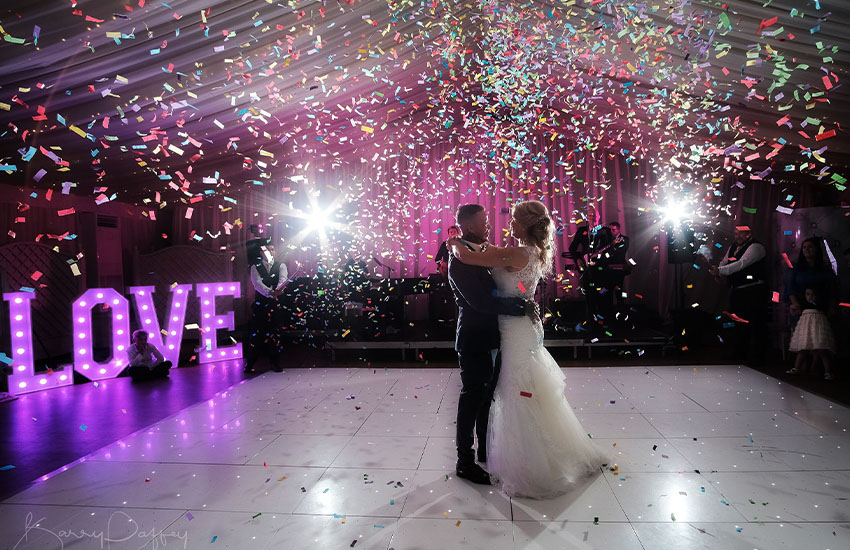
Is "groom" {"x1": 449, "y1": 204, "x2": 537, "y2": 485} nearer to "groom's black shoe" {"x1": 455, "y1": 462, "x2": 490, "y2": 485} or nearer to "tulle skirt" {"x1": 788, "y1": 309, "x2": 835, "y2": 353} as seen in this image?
"groom's black shoe" {"x1": 455, "y1": 462, "x2": 490, "y2": 485}

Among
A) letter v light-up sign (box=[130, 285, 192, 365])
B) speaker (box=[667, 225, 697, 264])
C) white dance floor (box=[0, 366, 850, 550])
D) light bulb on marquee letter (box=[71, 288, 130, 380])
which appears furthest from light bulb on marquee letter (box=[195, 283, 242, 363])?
speaker (box=[667, 225, 697, 264])

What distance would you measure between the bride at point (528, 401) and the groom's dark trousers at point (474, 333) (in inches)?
2.9

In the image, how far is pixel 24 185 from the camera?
6.63 meters

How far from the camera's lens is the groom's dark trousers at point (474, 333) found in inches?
108

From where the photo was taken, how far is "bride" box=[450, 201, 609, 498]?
8.65 feet

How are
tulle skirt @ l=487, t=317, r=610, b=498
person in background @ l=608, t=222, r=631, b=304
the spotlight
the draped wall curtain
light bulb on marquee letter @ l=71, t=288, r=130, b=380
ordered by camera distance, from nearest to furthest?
tulle skirt @ l=487, t=317, r=610, b=498 < light bulb on marquee letter @ l=71, t=288, r=130, b=380 < person in background @ l=608, t=222, r=631, b=304 < the spotlight < the draped wall curtain

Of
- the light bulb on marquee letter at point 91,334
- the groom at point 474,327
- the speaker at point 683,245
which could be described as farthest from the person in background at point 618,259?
the light bulb on marquee letter at point 91,334

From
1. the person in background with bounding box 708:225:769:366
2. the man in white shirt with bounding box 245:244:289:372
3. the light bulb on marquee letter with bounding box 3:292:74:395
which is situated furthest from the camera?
the man in white shirt with bounding box 245:244:289:372

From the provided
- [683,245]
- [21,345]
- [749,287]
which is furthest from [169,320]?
[683,245]

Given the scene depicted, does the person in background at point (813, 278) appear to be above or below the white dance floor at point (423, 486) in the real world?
above

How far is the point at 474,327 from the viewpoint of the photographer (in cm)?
279

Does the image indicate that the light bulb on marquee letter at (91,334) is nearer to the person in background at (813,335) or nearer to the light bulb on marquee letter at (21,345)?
the light bulb on marquee letter at (21,345)

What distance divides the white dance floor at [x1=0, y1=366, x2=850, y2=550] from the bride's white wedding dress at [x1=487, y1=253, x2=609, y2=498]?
110 millimetres

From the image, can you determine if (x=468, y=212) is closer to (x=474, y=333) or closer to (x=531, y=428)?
(x=474, y=333)
